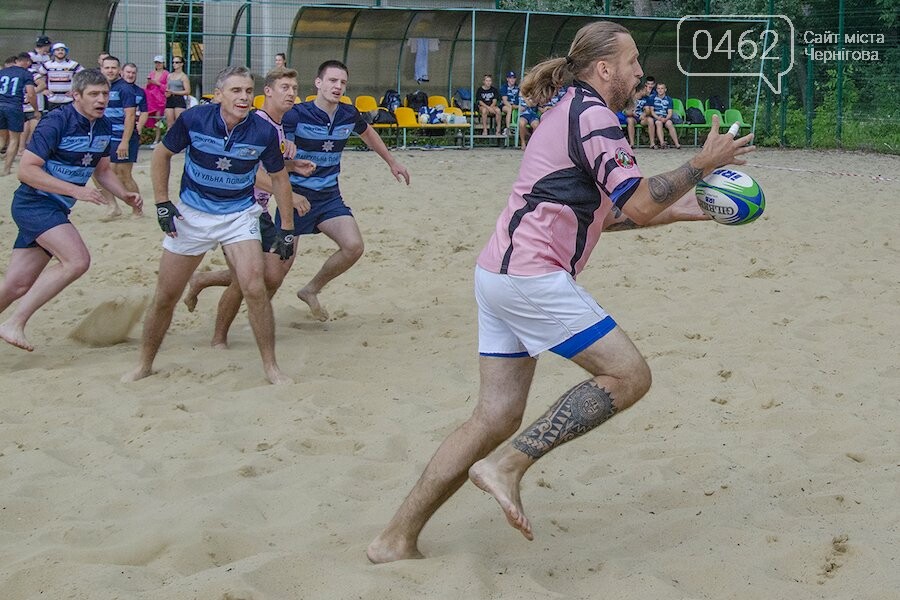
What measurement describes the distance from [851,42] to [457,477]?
19.4 meters

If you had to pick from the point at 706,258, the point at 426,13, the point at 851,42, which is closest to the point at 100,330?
the point at 706,258

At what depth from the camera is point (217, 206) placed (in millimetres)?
6215

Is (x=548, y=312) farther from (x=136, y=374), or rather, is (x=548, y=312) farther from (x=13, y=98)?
(x=13, y=98)

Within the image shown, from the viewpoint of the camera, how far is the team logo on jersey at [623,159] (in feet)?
11.1

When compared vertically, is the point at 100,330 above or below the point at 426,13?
below

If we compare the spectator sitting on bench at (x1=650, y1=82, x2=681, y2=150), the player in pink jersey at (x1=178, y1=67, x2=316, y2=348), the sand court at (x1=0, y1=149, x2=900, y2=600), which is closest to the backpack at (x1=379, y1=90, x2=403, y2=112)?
the spectator sitting on bench at (x1=650, y1=82, x2=681, y2=150)

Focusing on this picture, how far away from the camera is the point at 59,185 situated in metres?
6.50

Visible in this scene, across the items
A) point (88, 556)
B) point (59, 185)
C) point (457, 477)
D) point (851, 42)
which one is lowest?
point (88, 556)

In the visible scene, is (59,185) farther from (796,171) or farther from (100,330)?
(796,171)

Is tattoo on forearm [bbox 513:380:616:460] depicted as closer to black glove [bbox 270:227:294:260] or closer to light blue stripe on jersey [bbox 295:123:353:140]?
black glove [bbox 270:227:294:260]

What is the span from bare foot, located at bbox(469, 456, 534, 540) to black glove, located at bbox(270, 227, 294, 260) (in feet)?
11.0

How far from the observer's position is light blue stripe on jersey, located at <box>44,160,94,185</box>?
22.0 ft

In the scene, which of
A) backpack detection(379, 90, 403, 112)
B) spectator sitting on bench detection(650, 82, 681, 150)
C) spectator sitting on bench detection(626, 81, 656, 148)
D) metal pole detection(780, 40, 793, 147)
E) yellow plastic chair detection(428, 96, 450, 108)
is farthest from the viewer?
yellow plastic chair detection(428, 96, 450, 108)

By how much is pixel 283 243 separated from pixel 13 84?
10.9m
